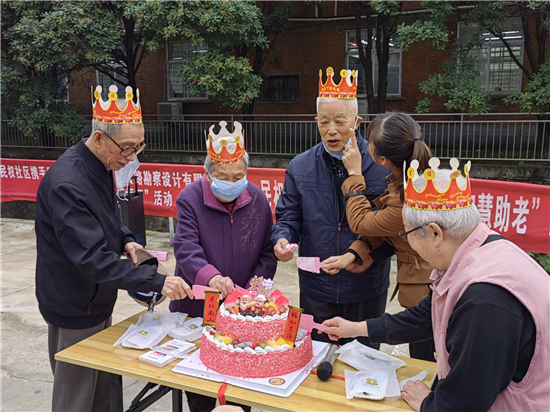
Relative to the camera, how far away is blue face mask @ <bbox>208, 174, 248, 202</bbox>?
95.7 inches

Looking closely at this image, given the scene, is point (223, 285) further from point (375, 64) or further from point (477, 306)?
point (375, 64)

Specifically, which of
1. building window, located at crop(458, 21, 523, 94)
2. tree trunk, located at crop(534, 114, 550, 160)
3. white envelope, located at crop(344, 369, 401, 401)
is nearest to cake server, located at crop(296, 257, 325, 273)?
white envelope, located at crop(344, 369, 401, 401)

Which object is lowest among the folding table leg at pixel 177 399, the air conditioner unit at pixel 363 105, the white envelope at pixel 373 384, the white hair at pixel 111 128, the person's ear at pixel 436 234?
the folding table leg at pixel 177 399

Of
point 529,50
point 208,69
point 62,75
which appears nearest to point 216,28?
point 208,69

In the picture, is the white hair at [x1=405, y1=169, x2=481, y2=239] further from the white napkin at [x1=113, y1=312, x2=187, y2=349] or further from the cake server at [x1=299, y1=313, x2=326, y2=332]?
the white napkin at [x1=113, y1=312, x2=187, y2=349]

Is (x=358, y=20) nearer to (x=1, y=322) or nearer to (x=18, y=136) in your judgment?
(x=18, y=136)

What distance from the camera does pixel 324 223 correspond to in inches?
103

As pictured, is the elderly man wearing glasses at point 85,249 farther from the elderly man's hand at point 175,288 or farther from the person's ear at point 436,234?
the person's ear at point 436,234

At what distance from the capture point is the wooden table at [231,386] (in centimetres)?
180

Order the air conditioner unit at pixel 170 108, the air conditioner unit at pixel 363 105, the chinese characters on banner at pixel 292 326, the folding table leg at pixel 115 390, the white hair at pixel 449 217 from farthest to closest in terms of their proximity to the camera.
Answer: the air conditioner unit at pixel 170 108
the air conditioner unit at pixel 363 105
the folding table leg at pixel 115 390
the chinese characters on banner at pixel 292 326
the white hair at pixel 449 217

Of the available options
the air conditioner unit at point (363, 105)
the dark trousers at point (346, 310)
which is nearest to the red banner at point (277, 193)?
the dark trousers at point (346, 310)

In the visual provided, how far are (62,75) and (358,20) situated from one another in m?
6.79

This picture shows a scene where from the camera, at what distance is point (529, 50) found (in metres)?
8.89

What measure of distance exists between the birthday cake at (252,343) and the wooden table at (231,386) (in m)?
0.09
